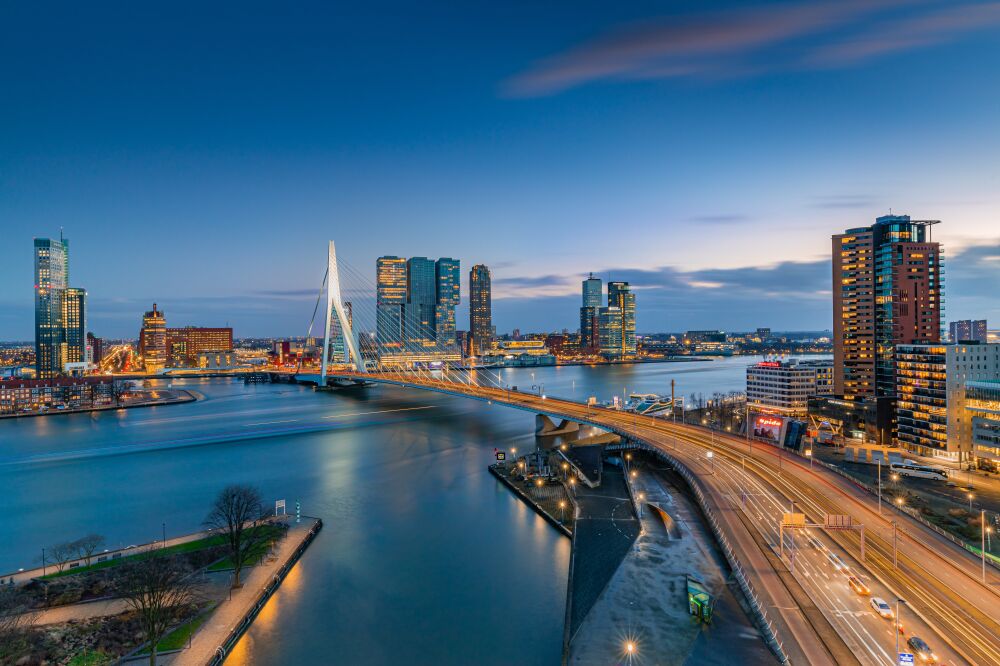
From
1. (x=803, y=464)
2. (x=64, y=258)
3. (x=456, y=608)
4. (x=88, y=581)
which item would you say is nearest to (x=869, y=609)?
(x=456, y=608)

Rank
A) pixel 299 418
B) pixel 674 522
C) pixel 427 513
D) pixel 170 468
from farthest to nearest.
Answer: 1. pixel 299 418
2. pixel 170 468
3. pixel 427 513
4. pixel 674 522

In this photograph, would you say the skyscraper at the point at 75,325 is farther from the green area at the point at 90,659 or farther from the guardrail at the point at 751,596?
the guardrail at the point at 751,596

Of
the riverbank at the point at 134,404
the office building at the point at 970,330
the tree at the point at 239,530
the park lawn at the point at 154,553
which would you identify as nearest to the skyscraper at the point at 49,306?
the riverbank at the point at 134,404

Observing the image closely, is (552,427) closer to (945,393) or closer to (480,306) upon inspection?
(945,393)

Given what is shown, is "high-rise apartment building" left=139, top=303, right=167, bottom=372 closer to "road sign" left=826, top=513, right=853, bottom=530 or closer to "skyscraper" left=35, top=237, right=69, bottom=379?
"skyscraper" left=35, top=237, right=69, bottom=379

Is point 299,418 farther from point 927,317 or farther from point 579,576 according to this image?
point 927,317
